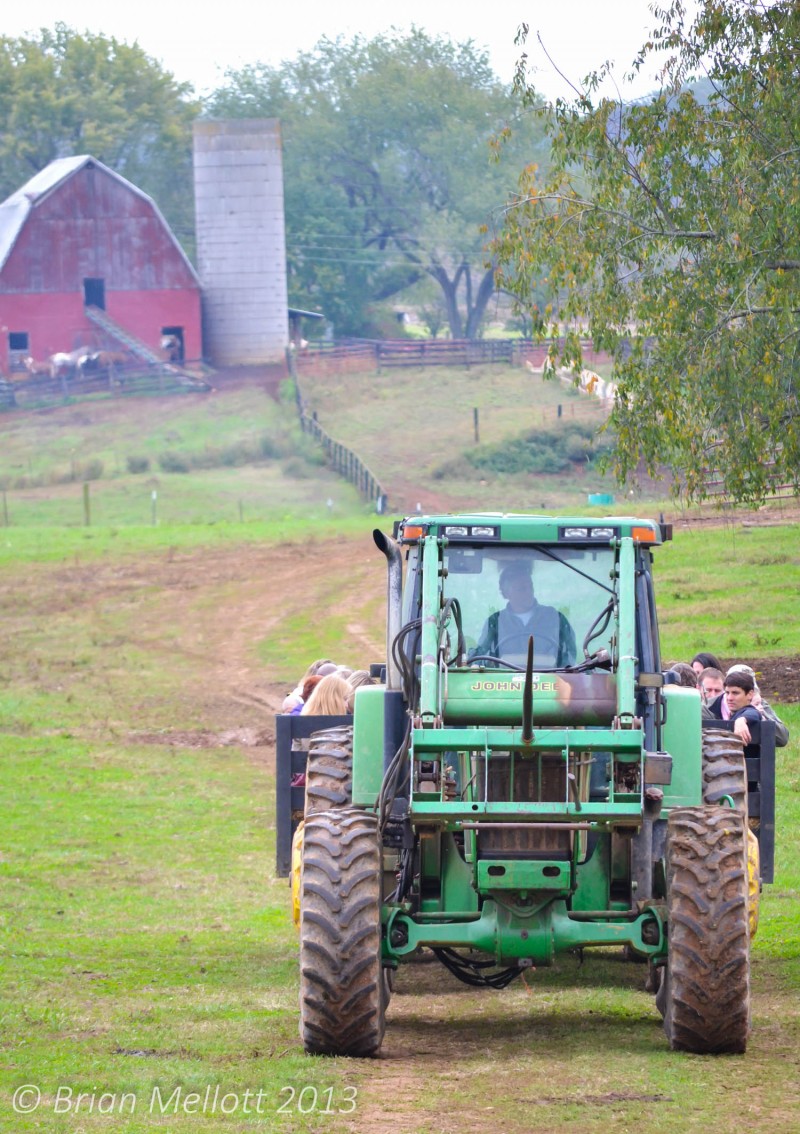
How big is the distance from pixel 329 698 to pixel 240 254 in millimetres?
56915

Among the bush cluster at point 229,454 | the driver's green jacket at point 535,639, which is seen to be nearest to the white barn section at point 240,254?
the bush cluster at point 229,454

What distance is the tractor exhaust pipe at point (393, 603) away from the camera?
346 inches

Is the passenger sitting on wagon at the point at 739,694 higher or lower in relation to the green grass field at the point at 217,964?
higher

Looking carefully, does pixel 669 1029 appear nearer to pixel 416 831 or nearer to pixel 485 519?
pixel 416 831

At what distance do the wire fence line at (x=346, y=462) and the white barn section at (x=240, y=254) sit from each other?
5793mm

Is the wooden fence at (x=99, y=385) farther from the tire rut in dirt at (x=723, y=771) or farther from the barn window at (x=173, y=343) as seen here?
the tire rut in dirt at (x=723, y=771)

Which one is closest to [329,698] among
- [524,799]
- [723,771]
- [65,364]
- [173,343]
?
[723,771]

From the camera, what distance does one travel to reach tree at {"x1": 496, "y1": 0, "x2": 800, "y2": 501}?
16.2m

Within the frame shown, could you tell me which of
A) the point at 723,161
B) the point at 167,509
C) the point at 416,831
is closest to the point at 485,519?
the point at 416,831

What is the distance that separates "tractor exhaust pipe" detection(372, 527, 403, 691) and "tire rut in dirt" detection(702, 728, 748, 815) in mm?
1708

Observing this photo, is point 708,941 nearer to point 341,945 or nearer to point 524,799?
point 524,799

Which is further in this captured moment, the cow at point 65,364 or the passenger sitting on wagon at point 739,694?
the cow at point 65,364

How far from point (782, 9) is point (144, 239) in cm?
4994

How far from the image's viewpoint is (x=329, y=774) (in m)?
9.12
